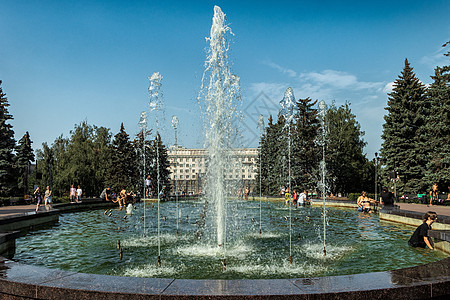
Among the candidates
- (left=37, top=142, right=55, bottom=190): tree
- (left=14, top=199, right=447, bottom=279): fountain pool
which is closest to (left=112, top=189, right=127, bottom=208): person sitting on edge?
(left=14, top=199, right=447, bottom=279): fountain pool

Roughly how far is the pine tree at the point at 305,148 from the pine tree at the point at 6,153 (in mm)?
28920

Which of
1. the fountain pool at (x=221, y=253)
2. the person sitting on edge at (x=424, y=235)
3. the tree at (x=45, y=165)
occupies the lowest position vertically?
the fountain pool at (x=221, y=253)

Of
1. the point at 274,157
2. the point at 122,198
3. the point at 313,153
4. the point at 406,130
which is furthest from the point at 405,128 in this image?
the point at 122,198

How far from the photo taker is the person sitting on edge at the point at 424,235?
30.6 feet

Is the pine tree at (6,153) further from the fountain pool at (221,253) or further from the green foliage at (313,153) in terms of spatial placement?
the green foliage at (313,153)

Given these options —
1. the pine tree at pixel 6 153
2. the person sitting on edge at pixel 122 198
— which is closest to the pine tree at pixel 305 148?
the person sitting on edge at pixel 122 198

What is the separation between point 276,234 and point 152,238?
4330mm

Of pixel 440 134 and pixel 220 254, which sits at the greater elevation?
pixel 440 134

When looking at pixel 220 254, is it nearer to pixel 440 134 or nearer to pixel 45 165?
pixel 440 134

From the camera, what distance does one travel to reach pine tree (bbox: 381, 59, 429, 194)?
35.3 meters

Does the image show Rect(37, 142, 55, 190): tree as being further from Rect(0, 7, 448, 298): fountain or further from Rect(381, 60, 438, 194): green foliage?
Rect(381, 60, 438, 194): green foliage

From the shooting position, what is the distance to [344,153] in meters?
48.1

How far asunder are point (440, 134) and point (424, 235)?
26.0 m

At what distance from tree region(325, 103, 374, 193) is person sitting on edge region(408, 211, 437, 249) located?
Result: 32738mm
